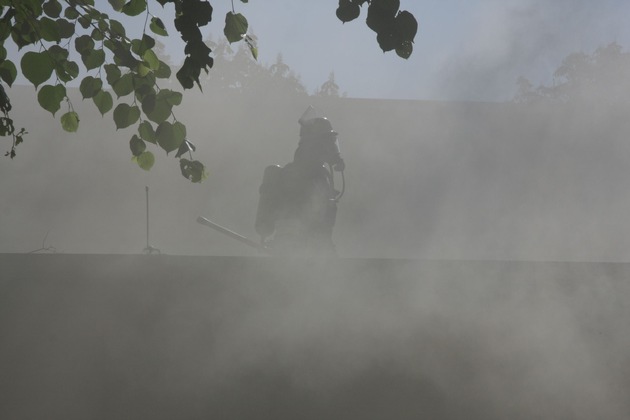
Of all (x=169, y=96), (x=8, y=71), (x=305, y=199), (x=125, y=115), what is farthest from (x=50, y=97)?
(x=305, y=199)

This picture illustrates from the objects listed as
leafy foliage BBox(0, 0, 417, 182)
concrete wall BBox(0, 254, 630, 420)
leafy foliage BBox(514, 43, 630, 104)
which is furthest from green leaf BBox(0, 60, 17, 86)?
leafy foliage BBox(514, 43, 630, 104)

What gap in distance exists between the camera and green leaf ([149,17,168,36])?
2459 millimetres

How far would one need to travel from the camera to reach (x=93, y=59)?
2.68m

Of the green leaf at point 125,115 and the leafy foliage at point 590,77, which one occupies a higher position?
the leafy foliage at point 590,77

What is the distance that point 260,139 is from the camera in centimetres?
1279

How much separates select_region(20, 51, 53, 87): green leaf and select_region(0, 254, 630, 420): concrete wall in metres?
2.11

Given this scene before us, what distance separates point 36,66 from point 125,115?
35 centimetres

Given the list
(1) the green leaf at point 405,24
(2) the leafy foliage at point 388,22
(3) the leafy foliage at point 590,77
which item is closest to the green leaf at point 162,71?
(2) the leafy foliage at point 388,22

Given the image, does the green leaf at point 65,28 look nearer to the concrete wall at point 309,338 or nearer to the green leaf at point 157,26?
the green leaf at point 157,26

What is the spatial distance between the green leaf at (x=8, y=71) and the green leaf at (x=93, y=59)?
27 cm

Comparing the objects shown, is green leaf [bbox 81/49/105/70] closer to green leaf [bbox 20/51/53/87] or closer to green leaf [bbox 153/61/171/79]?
green leaf [bbox 153/61/171/79]

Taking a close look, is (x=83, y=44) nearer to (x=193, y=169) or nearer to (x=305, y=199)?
(x=193, y=169)

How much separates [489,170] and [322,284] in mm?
8630

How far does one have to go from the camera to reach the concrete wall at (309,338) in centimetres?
420
